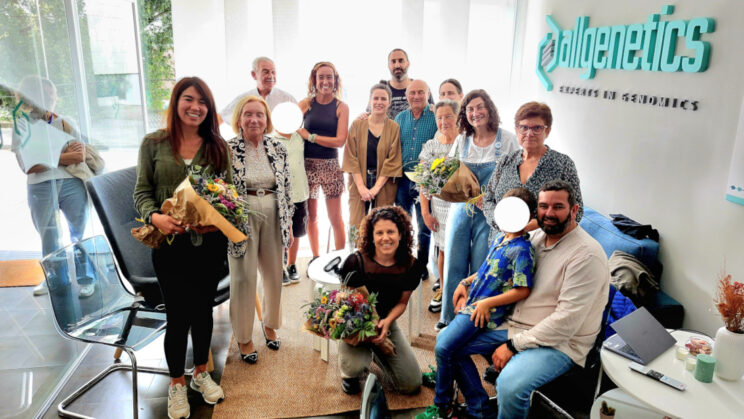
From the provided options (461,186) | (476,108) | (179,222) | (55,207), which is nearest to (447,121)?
(476,108)

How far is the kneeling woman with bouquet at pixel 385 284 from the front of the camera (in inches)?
116

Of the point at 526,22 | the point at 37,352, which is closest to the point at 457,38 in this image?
the point at 526,22

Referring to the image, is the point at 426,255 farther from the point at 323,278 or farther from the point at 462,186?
the point at 323,278

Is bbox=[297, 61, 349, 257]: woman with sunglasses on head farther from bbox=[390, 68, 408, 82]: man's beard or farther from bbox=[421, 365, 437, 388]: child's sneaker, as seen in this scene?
bbox=[421, 365, 437, 388]: child's sneaker

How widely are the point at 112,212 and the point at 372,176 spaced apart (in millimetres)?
1919

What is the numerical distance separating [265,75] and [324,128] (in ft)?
2.09

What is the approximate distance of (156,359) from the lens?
11.2ft

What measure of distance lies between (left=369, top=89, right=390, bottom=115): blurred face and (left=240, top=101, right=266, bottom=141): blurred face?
1153 mm

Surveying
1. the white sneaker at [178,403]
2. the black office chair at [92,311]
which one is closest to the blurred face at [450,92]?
the black office chair at [92,311]

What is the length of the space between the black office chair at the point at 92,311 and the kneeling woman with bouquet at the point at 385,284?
1166mm

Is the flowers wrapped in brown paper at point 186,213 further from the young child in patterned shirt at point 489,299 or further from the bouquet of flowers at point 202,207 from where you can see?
the young child in patterned shirt at point 489,299

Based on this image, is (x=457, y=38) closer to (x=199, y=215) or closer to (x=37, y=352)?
(x=199, y=215)

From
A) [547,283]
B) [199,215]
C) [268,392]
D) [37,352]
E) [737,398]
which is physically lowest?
[268,392]

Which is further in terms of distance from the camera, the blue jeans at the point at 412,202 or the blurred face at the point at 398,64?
the blurred face at the point at 398,64
